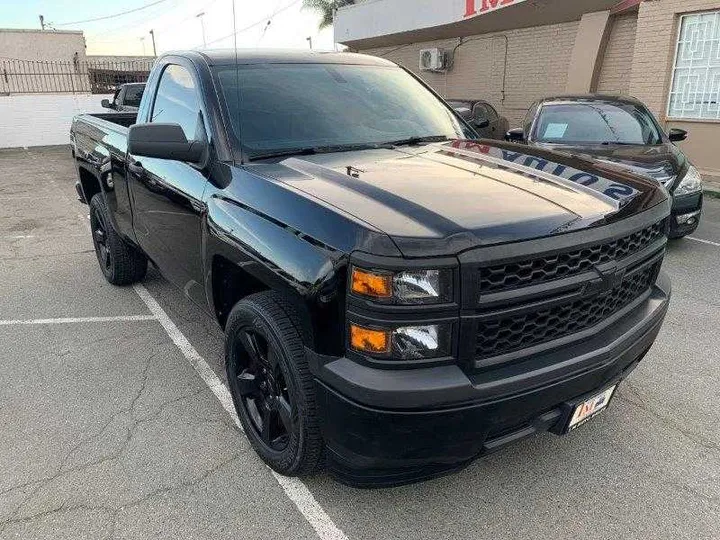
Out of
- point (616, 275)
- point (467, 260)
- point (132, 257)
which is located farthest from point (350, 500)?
point (132, 257)

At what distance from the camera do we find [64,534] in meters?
2.40

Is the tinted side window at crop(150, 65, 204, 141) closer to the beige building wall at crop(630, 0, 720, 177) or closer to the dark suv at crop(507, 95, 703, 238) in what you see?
the dark suv at crop(507, 95, 703, 238)

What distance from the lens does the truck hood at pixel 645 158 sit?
6031mm

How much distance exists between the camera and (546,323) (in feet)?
7.31

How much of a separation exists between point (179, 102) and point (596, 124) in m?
5.57

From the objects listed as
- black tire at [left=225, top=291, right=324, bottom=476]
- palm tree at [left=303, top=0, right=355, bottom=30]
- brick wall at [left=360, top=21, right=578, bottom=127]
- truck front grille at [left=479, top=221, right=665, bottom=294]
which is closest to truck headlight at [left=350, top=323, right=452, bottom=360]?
truck front grille at [left=479, top=221, right=665, bottom=294]

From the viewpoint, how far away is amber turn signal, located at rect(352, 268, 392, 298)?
77.3 inches

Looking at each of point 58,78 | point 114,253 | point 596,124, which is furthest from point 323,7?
point 114,253

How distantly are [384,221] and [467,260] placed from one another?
0.33 metres

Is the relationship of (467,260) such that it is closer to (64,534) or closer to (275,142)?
(275,142)

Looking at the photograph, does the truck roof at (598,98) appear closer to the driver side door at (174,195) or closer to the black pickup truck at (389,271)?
the black pickup truck at (389,271)

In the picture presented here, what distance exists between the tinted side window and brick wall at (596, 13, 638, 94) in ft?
34.9

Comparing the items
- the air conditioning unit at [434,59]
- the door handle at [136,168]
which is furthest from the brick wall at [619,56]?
the door handle at [136,168]

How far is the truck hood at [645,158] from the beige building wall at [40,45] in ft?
94.2
